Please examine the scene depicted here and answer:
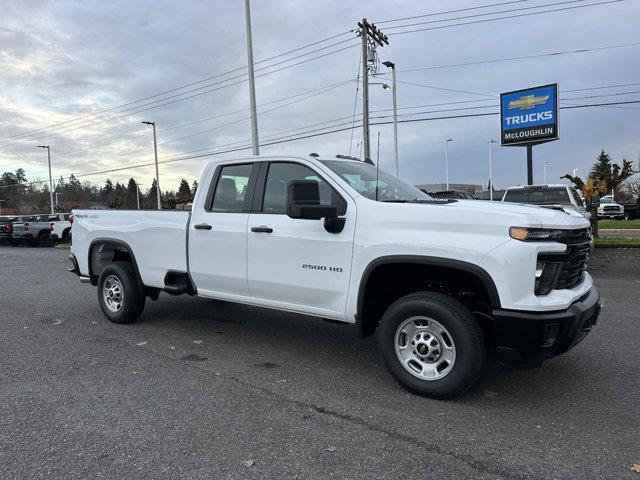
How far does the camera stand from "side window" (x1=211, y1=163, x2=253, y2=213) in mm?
5160

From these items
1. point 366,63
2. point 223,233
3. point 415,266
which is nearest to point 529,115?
point 366,63

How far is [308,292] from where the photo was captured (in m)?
4.46

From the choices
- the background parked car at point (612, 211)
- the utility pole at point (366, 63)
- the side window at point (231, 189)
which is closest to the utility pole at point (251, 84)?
the utility pole at point (366, 63)

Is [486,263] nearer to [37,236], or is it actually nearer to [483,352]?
[483,352]

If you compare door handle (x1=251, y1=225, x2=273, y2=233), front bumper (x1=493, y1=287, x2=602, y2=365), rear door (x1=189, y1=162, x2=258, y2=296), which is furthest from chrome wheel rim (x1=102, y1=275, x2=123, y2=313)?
front bumper (x1=493, y1=287, x2=602, y2=365)

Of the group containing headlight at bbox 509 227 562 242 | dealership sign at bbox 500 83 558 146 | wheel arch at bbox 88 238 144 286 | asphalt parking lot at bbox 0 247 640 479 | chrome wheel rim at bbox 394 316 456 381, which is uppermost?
dealership sign at bbox 500 83 558 146

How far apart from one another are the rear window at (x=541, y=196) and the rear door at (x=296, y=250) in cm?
893

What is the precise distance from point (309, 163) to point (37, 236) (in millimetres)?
24307

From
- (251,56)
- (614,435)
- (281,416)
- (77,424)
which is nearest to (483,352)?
(614,435)

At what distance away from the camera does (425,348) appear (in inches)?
153

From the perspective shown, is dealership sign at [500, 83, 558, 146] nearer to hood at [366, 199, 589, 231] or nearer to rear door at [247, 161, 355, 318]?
hood at [366, 199, 589, 231]

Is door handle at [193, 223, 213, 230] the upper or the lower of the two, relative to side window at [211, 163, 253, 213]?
lower

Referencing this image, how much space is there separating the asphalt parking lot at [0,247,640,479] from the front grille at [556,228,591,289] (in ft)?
3.03

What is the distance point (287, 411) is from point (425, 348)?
3.81ft
